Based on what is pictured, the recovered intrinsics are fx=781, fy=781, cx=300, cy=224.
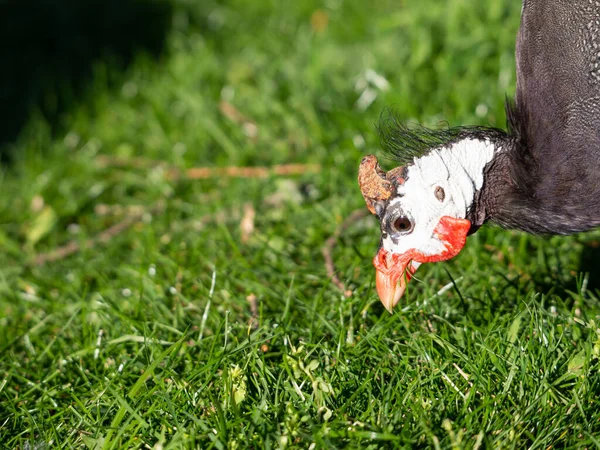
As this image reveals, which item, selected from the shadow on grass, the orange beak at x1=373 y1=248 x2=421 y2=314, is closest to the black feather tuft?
the orange beak at x1=373 y1=248 x2=421 y2=314

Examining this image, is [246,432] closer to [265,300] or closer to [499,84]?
[265,300]

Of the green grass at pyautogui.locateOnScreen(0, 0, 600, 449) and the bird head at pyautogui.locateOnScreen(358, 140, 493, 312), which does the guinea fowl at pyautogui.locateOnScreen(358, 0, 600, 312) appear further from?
the green grass at pyautogui.locateOnScreen(0, 0, 600, 449)

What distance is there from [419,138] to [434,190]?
0.19 meters

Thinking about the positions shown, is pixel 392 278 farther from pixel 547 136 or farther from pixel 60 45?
pixel 60 45

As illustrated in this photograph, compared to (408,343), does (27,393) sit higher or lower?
lower

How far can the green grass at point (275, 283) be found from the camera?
84.9 inches

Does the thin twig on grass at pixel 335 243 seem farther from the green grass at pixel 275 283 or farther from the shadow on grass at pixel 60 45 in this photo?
the shadow on grass at pixel 60 45

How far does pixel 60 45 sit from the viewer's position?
5.50 meters

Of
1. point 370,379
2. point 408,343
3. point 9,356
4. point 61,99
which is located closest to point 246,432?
point 370,379

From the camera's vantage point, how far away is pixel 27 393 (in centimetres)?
242

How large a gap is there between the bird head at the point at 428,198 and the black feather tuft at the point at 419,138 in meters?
0.03

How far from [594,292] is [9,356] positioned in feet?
6.72

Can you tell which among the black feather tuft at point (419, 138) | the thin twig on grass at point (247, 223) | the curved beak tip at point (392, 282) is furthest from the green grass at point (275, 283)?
the black feather tuft at point (419, 138)

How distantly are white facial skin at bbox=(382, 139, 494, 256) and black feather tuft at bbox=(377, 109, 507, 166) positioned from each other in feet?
0.10
